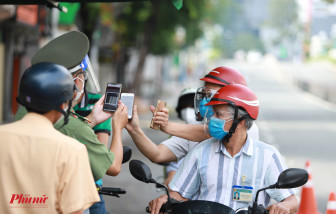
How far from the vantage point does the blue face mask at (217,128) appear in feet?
14.1

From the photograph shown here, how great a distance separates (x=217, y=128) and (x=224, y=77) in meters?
0.84

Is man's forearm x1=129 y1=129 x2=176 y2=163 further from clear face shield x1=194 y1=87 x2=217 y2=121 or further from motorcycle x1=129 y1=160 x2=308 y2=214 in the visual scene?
motorcycle x1=129 y1=160 x2=308 y2=214

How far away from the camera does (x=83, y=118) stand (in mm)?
3947

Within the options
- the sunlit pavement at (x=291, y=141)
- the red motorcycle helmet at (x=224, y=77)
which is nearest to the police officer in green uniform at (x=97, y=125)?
the red motorcycle helmet at (x=224, y=77)

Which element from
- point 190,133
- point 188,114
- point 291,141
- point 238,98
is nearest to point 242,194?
point 238,98

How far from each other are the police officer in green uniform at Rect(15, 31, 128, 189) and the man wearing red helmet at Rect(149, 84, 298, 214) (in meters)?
0.59

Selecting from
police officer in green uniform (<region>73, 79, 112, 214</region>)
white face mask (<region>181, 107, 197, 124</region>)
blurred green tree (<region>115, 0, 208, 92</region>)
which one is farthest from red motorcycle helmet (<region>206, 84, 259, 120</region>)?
blurred green tree (<region>115, 0, 208, 92</region>)

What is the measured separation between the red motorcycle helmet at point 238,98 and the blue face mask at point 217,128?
0.11m

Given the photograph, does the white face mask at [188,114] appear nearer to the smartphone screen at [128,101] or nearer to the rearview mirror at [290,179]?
the smartphone screen at [128,101]

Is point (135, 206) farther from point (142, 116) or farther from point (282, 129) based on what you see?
point (142, 116)

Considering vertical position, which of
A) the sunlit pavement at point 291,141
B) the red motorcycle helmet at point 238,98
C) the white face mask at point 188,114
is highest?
the red motorcycle helmet at point 238,98

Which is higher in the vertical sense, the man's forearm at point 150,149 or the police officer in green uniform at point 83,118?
the police officer in green uniform at point 83,118

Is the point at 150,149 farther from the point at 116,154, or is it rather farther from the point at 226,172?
the point at 116,154

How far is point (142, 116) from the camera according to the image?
30.0m
